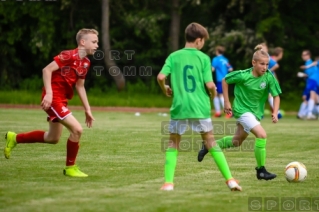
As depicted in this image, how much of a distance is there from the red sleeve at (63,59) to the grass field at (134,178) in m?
1.35

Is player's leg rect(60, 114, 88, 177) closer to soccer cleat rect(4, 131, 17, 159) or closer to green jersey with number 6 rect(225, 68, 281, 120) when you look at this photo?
soccer cleat rect(4, 131, 17, 159)

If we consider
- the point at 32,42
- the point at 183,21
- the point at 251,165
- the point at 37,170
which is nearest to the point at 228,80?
the point at 251,165

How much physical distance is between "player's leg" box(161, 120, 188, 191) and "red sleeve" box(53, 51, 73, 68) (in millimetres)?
1767

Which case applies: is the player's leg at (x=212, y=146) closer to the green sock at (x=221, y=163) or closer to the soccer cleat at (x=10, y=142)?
the green sock at (x=221, y=163)

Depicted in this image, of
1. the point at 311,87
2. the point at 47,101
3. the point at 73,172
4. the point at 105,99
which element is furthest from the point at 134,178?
the point at 105,99

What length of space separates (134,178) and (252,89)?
78.0 inches

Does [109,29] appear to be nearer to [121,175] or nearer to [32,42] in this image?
[32,42]

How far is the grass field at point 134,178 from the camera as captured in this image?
276 inches

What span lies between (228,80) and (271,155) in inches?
110

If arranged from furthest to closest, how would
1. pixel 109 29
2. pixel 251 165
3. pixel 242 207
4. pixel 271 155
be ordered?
pixel 109 29
pixel 271 155
pixel 251 165
pixel 242 207

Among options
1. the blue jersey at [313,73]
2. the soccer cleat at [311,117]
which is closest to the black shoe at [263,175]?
the soccer cleat at [311,117]

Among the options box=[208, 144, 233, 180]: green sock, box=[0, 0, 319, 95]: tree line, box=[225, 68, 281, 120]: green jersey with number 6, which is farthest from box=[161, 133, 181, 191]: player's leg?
box=[0, 0, 319, 95]: tree line

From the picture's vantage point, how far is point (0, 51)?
31.5 m

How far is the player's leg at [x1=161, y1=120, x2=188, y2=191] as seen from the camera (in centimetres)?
779
